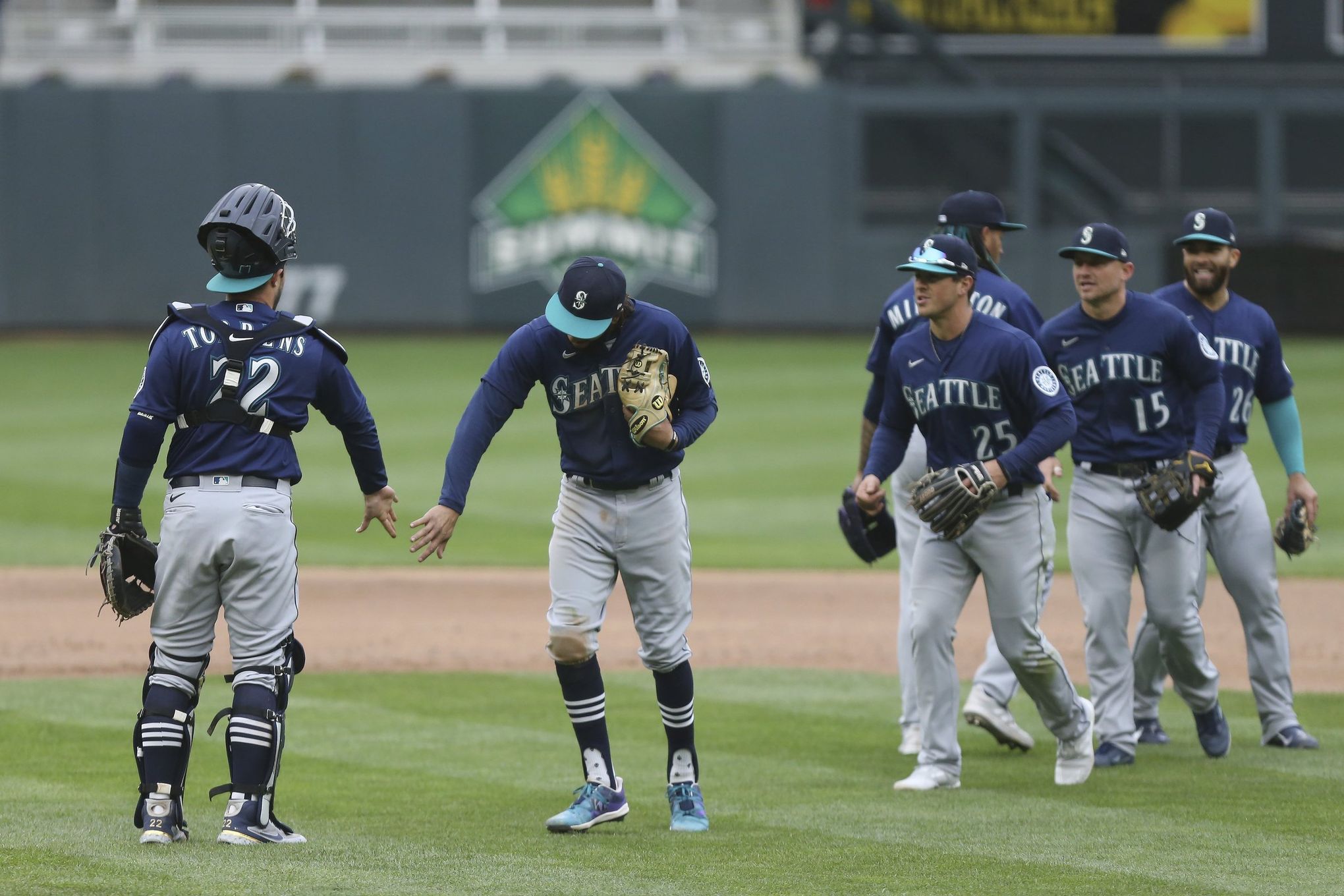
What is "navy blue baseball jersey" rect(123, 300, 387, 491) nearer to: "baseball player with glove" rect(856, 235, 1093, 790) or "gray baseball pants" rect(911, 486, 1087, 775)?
"baseball player with glove" rect(856, 235, 1093, 790)

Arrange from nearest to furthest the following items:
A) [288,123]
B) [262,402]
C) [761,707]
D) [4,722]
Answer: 1. [262,402]
2. [4,722]
3. [761,707]
4. [288,123]

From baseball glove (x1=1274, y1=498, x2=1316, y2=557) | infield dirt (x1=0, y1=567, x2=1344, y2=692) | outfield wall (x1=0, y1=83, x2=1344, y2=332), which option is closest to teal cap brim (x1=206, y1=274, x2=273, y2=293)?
infield dirt (x1=0, y1=567, x2=1344, y2=692)

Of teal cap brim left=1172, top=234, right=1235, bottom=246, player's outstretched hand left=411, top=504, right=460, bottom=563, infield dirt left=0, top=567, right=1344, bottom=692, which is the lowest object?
infield dirt left=0, top=567, right=1344, bottom=692

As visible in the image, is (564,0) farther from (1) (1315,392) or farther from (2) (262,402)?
(2) (262,402)

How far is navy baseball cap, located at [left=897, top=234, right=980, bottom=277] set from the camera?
6.51 m

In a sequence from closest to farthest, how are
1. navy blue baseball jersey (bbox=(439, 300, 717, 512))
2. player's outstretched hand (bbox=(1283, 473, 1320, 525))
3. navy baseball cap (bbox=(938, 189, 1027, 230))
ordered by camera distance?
navy blue baseball jersey (bbox=(439, 300, 717, 512))
navy baseball cap (bbox=(938, 189, 1027, 230))
player's outstretched hand (bbox=(1283, 473, 1320, 525))

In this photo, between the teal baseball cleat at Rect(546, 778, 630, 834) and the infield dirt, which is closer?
the teal baseball cleat at Rect(546, 778, 630, 834)

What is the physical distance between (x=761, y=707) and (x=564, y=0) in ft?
97.7

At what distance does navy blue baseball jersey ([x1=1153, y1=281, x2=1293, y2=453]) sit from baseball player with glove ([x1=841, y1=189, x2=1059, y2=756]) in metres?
0.71

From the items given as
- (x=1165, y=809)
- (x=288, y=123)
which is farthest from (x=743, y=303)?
(x=1165, y=809)

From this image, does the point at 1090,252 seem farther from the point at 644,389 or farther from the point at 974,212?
the point at 644,389

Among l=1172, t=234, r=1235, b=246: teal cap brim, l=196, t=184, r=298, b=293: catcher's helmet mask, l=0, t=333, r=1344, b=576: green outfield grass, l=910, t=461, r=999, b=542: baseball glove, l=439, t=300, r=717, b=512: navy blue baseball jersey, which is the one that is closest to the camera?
l=196, t=184, r=298, b=293: catcher's helmet mask

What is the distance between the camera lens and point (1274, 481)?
17.2 m

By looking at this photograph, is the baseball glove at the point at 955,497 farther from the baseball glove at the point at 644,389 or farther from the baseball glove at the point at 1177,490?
the baseball glove at the point at 644,389
